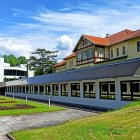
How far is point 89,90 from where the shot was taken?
100 ft

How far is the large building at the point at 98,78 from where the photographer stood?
23.8 meters

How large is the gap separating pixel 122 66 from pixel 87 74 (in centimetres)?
653

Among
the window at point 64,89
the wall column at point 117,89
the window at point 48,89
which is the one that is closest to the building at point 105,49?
the window at point 48,89

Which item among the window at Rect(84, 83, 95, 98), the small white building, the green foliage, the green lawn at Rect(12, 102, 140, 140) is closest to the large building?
the window at Rect(84, 83, 95, 98)

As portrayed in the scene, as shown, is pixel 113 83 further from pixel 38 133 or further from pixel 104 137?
pixel 104 137

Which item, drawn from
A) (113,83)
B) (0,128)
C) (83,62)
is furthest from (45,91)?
(0,128)

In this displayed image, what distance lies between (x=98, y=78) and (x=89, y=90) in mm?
4213

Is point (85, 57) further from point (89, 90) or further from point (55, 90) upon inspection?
point (89, 90)

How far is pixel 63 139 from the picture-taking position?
10734 millimetres

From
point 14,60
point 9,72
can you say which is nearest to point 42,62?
point 9,72

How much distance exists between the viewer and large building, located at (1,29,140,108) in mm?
23750

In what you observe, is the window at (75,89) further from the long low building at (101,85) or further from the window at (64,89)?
the window at (64,89)

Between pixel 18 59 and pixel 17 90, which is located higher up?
pixel 18 59

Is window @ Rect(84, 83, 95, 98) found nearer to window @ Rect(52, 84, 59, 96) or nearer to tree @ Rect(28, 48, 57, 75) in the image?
window @ Rect(52, 84, 59, 96)
